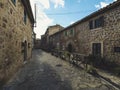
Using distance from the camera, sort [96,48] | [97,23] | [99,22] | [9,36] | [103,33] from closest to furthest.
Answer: [9,36] < [103,33] < [99,22] < [97,23] < [96,48]

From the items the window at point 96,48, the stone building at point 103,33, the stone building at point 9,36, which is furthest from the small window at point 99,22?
the stone building at point 9,36

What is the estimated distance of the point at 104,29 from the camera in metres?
8.87

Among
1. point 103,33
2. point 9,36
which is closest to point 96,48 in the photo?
point 103,33

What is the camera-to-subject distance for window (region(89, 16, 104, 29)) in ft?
30.1

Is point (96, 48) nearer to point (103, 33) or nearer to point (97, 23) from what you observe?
point (103, 33)

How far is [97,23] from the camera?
976 centimetres

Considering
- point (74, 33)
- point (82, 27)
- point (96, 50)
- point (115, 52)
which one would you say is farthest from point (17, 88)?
point (74, 33)

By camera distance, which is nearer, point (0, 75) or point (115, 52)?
point (0, 75)

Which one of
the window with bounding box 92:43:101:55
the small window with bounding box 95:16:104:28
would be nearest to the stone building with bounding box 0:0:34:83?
the small window with bounding box 95:16:104:28

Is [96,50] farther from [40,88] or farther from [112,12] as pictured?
[40,88]

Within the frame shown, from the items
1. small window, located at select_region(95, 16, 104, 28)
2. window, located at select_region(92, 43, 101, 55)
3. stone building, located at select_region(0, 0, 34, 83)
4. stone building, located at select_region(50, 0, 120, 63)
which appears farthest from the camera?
window, located at select_region(92, 43, 101, 55)

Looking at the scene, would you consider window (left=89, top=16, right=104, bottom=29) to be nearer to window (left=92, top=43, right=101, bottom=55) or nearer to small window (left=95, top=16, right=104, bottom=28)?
small window (left=95, top=16, right=104, bottom=28)

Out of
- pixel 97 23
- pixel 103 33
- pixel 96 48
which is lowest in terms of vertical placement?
pixel 96 48

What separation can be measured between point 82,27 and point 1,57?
994cm
